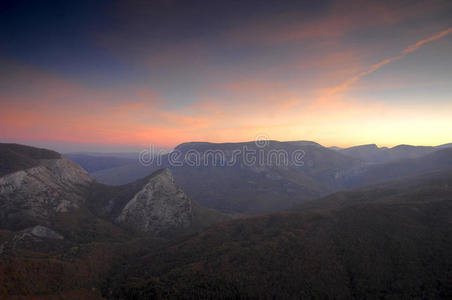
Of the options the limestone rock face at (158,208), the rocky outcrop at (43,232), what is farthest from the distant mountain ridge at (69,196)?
the rocky outcrop at (43,232)

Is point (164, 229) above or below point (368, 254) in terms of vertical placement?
below

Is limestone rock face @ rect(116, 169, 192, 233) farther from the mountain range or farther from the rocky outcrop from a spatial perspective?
Result: the rocky outcrop

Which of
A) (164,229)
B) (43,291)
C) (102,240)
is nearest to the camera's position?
(43,291)

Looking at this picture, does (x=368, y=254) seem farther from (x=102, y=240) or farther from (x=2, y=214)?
(x=2, y=214)

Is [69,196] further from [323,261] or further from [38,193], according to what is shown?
[323,261]

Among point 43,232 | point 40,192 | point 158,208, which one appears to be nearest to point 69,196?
point 40,192

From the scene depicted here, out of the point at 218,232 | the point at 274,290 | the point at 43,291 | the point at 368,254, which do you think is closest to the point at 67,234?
the point at 43,291

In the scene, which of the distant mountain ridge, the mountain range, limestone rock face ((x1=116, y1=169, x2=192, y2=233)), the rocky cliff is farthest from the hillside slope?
the rocky cliff
